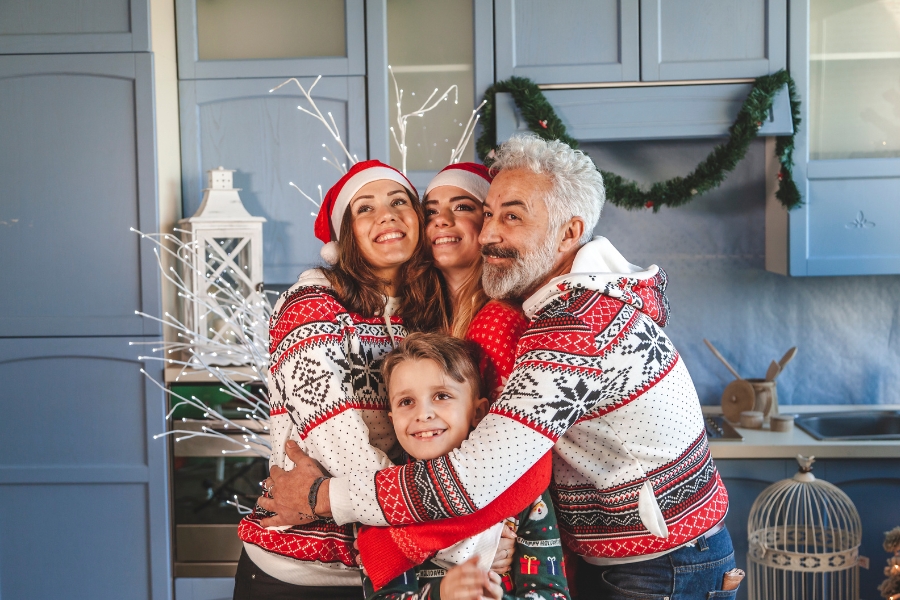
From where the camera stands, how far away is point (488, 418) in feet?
3.68

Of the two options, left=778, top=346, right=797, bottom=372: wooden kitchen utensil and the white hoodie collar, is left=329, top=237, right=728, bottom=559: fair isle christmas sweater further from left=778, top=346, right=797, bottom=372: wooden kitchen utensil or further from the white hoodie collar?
left=778, top=346, right=797, bottom=372: wooden kitchen utensil

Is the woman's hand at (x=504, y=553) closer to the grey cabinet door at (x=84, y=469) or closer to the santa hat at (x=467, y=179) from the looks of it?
the santa hat at (x=467, y=179)

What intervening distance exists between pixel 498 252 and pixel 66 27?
179 centimetres

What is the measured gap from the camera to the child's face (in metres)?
1.20

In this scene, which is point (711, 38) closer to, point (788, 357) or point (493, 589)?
point (788, 357)

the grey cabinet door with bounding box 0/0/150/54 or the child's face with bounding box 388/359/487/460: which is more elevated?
the grey cabinet door with bounding box 0/0/150/54

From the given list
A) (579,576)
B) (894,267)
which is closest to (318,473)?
(579,576)

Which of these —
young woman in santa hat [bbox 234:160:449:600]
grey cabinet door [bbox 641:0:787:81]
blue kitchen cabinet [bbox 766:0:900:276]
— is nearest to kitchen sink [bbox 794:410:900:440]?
blue kitchen cabinet [bbox 766:0:900:276]

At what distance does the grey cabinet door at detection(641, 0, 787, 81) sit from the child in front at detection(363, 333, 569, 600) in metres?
1.56

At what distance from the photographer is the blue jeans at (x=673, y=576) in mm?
1294

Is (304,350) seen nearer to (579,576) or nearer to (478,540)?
(478,540)

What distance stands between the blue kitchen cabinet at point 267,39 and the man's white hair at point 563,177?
1.29 m

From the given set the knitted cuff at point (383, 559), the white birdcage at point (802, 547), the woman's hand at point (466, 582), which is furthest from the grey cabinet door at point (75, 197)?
the white birdcage at point (802, 547)

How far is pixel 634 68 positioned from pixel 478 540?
1.74 meters
